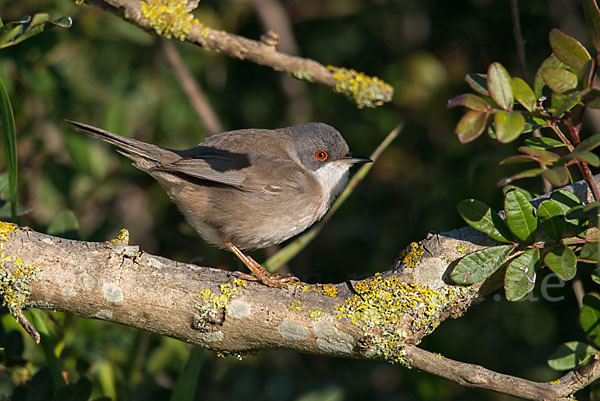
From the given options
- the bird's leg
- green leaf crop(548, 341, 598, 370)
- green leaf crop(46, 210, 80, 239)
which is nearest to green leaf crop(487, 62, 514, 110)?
green leaf crop(548, 341, 598, 370)

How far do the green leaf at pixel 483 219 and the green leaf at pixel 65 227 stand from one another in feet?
6.66

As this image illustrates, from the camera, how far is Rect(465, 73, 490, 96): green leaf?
6.72ft

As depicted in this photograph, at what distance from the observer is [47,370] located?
2971mm

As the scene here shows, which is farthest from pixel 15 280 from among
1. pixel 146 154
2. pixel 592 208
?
pixel 592 208

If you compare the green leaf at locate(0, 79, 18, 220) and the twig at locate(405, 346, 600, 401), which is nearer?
the twig at locate(405, 346, 600, 401)

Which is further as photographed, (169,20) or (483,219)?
(169,20)

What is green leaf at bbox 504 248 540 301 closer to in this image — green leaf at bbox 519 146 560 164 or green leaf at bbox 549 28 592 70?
green leaf at bbox 519 146 560 164

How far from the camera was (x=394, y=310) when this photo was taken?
7.77 ft

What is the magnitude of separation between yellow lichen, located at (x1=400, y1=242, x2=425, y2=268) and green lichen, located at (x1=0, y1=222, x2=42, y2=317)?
A: 1479 millimetres

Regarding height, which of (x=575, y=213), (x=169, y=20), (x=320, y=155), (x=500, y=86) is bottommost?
(x=320, y=155)

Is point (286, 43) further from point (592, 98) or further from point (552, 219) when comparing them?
point (592, 98)

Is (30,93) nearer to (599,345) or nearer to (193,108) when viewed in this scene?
(193,108)

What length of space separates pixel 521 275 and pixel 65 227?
7.60 feet

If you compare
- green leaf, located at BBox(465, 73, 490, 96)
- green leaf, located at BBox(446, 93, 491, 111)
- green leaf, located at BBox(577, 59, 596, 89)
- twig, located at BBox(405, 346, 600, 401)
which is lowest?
twig, located at BBox(405, 346, 600, 401)
